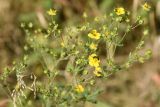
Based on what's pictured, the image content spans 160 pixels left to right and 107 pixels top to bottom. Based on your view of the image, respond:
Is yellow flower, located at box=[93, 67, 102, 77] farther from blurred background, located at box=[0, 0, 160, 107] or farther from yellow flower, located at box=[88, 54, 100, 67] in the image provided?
blurred background, located at box=[0, 0, 160, 107]

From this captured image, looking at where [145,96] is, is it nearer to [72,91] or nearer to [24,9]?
[24,9]

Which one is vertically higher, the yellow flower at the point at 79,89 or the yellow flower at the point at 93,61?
the yellow flower at the point at 93,61

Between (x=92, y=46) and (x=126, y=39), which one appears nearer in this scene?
(x=92, y=46)

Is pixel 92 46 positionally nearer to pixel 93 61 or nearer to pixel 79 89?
pixel 93 61

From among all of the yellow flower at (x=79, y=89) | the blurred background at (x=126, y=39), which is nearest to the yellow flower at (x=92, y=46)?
the yellow flower at (x=79, y=89)

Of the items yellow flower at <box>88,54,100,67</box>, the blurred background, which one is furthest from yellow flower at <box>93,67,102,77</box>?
the blurred background

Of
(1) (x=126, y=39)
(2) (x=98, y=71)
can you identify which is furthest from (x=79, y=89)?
(1) (x=126, y=39)

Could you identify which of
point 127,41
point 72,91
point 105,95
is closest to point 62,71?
point 105,95

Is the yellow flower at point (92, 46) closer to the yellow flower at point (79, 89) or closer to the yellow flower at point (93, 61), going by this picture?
the yellow flower at point (93, 61)
